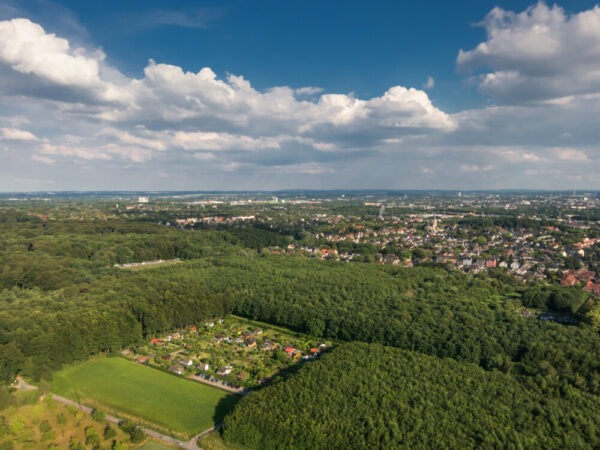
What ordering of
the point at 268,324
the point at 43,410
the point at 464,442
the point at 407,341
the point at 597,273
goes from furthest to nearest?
1. the point at 597,273
2. the point at 268,324
3. the point at 407,341
4. the point at 43,410
5. the point at 464,442

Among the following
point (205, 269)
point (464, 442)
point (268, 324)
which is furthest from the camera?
point (205, 269)

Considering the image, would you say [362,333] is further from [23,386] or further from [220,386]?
[23,386]

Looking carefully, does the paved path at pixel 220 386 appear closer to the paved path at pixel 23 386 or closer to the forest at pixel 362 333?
the forest at pixel 362 333

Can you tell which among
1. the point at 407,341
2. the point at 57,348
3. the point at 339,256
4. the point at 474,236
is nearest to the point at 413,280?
the point at 407,341

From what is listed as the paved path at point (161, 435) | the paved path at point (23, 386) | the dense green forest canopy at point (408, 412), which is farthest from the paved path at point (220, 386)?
the paved path at point (23, 386)

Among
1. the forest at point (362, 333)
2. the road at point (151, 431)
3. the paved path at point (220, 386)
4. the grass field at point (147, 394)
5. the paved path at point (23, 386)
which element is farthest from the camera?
the paved path at point (220, 386)

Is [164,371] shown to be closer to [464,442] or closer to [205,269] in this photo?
[464,442]

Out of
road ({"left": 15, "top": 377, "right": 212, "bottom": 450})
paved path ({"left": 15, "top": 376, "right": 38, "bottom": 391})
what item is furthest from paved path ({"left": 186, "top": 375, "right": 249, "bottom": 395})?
paved path ({"left": 15, "top": 376, "right": 38, "bottom": 391})

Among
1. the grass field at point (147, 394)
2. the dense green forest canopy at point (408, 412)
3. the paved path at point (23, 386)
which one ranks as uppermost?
the dense green forest canopy at point (408, 412)
